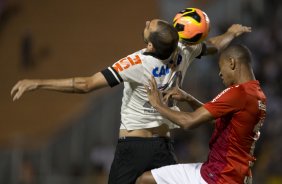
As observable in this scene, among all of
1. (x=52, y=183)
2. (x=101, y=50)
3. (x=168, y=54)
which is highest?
(x=168, y=54)

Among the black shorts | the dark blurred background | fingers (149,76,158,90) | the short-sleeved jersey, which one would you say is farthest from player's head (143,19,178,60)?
the dark blurred background

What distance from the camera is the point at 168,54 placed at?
5875mm

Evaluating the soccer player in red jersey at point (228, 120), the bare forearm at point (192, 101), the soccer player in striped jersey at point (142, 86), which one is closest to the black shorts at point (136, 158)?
the soccer player in striped jersey at point (142, 86)

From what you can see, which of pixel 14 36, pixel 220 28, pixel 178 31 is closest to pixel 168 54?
pixel 178 31

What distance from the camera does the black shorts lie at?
20.0ft

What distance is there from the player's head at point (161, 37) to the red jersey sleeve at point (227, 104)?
1.91 feet

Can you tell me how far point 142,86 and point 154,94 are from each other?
0.27m

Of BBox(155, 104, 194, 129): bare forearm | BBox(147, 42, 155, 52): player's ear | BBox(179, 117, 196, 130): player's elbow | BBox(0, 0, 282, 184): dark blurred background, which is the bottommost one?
BBox(0, 0, 282, 184): dark blurred background

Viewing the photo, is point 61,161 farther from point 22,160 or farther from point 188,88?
point 188,88

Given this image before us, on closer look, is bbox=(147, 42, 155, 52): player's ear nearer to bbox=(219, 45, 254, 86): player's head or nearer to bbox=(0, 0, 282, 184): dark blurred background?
bbox=(219, 45, 254, 86): player's head

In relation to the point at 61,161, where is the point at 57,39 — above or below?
above

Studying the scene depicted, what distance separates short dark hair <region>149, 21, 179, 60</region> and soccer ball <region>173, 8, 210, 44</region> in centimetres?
31

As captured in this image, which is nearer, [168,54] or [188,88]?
[168,54]

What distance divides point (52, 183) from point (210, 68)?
3188mm
